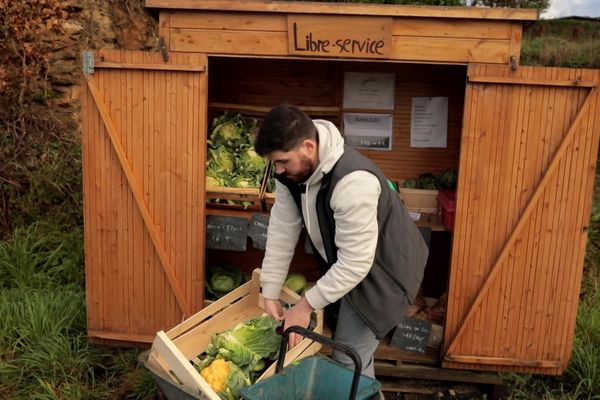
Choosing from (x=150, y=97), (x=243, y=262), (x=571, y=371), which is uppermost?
(x=150, y=97)

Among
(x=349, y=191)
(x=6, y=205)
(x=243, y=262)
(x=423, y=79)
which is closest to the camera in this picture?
(x=349, y=191)

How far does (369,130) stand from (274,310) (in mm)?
2728

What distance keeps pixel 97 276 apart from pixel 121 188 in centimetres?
78

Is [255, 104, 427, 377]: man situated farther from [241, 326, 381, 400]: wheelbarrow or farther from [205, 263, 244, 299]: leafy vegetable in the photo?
[205, 263, 244, 299]: leafy vegetable

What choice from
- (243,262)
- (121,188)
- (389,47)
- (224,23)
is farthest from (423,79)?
(121,188)

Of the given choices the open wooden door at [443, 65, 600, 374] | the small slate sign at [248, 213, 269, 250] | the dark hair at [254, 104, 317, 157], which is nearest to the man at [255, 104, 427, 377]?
the dark hair at [254, 104, 317, 157]

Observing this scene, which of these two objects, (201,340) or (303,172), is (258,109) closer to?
(201,340)

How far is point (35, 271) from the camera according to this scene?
241 inches

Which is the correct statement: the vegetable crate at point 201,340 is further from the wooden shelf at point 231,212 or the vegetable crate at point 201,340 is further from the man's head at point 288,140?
the man's head at point 288,140

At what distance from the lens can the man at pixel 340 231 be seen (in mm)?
2973

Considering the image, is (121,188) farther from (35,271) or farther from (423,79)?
(423,79)

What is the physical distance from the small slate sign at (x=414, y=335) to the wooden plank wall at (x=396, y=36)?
212cm

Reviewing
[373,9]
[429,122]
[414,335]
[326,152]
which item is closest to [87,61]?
[373,9]

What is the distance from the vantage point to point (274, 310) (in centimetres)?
348
